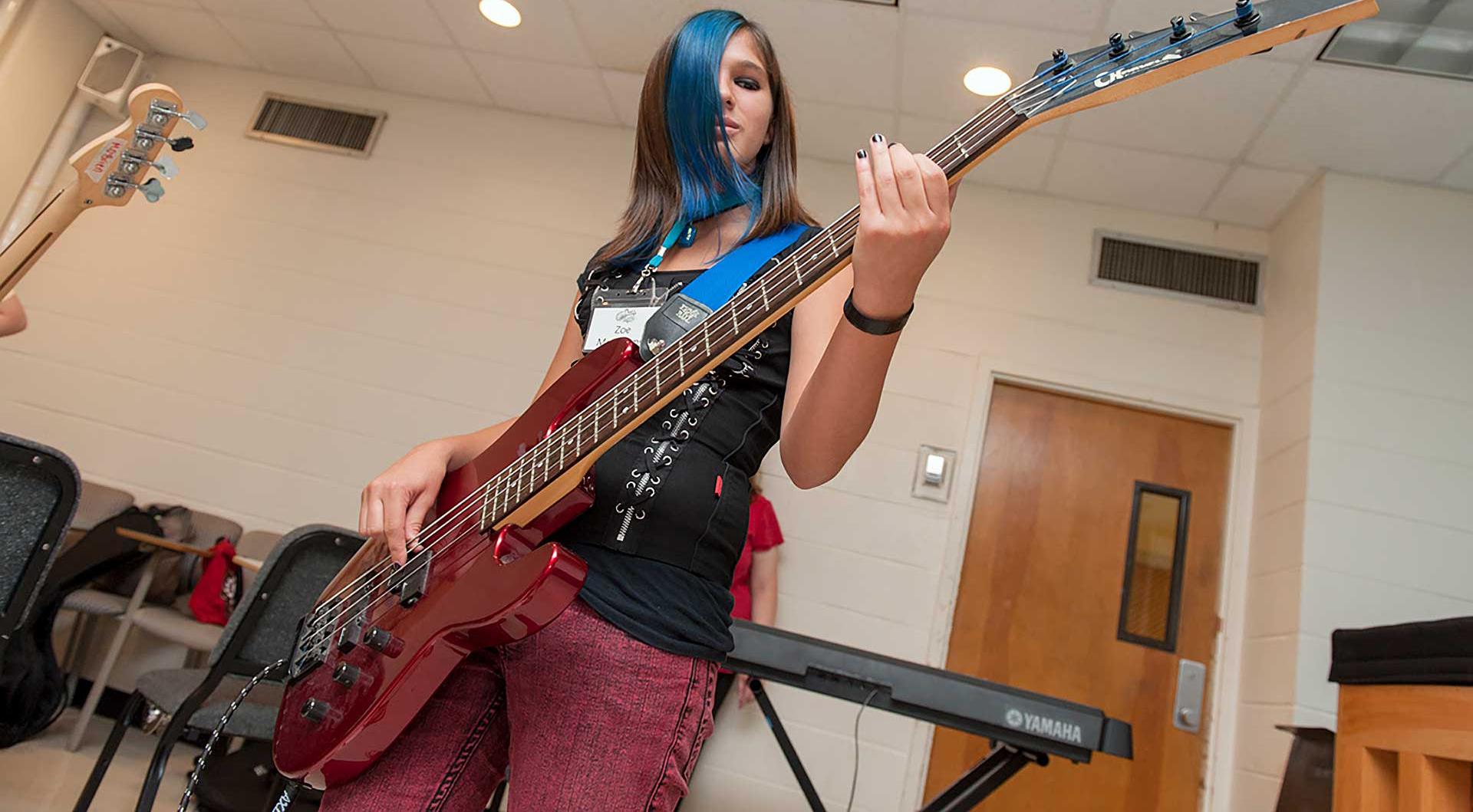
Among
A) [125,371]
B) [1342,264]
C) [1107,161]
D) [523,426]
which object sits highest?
[1107,161]

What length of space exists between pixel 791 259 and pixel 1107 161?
10.8 feet

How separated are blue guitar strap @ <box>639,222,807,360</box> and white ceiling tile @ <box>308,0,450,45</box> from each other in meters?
3.46

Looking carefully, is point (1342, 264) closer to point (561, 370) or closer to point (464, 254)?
point (561, 370)

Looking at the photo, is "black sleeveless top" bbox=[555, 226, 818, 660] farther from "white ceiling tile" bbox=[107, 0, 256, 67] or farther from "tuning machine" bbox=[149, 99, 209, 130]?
"white ceiling tile" bbox=[107, 0, 256, 67]

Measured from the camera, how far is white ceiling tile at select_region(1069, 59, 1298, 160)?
10.5ft

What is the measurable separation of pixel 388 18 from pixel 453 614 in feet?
12.9

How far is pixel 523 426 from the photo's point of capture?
1012mm

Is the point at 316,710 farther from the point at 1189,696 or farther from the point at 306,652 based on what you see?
the point at 1189,696

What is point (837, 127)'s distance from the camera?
4.00 metres

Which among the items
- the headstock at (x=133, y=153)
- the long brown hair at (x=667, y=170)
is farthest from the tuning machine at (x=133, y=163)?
the long brown hair at (x=667, y=170)

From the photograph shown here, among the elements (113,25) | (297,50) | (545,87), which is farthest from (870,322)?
(113,25)

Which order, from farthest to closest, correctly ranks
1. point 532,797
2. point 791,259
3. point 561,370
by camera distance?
1. point 561,370
2. point 791,259
3. point 532,797

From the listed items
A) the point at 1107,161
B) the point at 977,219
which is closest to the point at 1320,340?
the point at 1107,161

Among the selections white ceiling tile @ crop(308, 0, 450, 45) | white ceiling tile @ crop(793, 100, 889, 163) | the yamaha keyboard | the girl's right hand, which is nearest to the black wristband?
the girl's right hand
